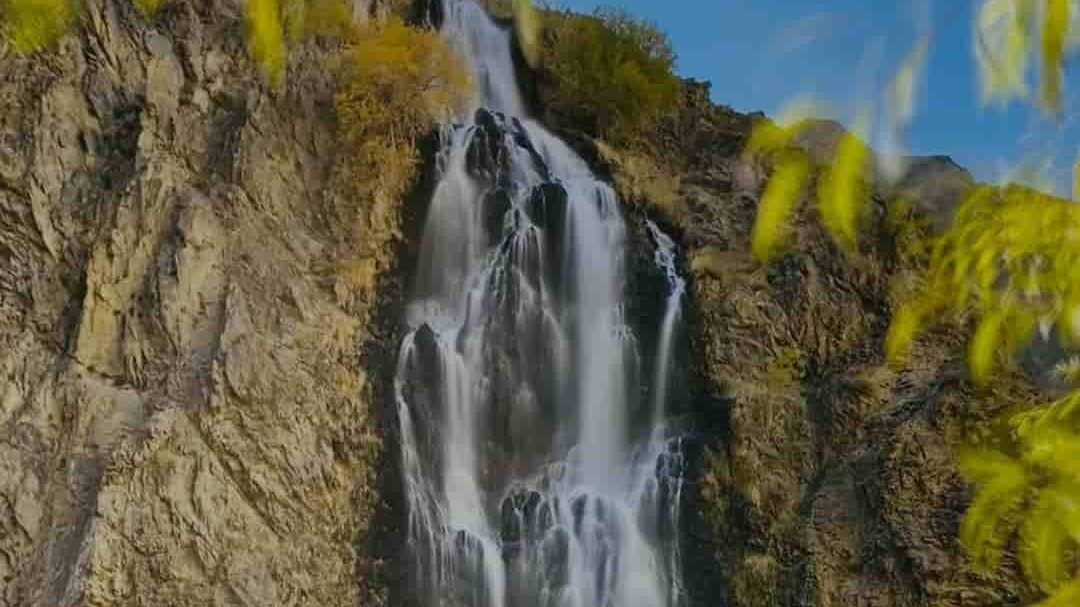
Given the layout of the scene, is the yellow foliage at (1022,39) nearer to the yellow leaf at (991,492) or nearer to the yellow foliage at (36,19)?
the yellow leaf at (991,492)

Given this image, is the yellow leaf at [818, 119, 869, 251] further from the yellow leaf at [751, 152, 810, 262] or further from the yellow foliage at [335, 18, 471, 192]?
the yellow foliage at [335, 18, 471, 192]

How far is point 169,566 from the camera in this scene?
11.4 metres

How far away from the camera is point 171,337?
40.8 ft

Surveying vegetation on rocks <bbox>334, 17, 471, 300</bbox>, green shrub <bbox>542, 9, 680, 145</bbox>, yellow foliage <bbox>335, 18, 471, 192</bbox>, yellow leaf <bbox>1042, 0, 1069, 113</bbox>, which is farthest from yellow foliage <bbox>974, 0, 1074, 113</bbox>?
green shrub <bbox>542, 9, 680, 145</bbox>

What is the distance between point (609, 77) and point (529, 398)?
6405 mm

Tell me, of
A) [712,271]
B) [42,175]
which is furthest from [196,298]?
[712,271]

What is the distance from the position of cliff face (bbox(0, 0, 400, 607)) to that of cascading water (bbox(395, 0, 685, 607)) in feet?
2.73

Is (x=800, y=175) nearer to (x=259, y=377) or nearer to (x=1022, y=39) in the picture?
(x=1022, y=39)

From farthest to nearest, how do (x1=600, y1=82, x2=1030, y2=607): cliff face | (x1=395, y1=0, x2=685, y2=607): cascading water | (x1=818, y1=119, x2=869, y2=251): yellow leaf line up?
(x1=395, y1=0, x2=685, y2=607): cascading water < (x1=600, y1=82, x2=1030, y2=607): cliff face < (x1=818, y1=119, x2=869, y2=251): yellow leaf

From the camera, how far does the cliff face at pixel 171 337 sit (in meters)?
11.4

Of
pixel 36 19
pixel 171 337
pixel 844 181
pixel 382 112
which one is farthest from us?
pixel 382 112

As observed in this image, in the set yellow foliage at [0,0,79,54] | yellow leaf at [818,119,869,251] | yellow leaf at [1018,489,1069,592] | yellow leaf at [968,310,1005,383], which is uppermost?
yellow foliage at [0,0,79,54]

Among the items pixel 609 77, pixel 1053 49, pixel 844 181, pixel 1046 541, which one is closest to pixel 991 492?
pixel 1046 541

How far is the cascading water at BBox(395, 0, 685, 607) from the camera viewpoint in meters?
12.6
